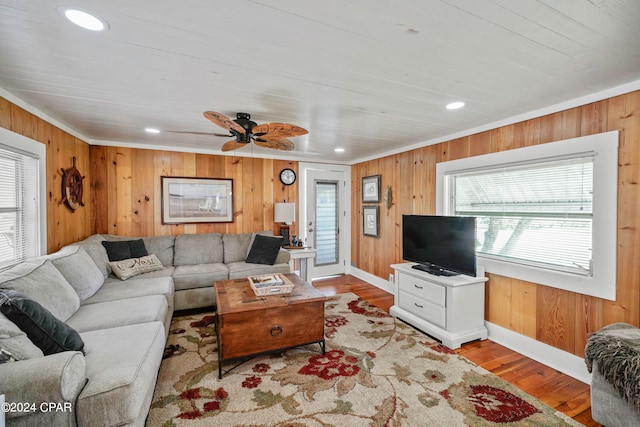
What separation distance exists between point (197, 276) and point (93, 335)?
5.45 ft

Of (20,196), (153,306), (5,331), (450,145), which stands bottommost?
(153,306)

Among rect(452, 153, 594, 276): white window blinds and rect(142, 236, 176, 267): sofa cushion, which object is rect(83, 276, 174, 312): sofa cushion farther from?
rect(452, 153, 594, 276): white window blinds

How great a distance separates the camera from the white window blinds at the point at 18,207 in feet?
7.17

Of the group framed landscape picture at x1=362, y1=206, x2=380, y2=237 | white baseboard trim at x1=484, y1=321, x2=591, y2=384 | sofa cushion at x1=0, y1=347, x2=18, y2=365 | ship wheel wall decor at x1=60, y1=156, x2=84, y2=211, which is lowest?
white baseboard trim at x1=484, y1=321, x2=591, y2=384

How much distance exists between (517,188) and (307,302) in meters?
2.31

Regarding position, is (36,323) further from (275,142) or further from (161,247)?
(161,247)

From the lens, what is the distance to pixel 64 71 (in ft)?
5.87

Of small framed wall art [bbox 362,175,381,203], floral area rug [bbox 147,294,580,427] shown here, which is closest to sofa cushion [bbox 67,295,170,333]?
floral area rug [bbox 147,294,580,427]

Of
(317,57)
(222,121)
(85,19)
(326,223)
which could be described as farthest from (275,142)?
(326,223)

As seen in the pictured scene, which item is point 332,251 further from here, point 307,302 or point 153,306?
point 153,306

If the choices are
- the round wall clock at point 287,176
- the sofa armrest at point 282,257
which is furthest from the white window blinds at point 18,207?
the round wall clock at point 287,176

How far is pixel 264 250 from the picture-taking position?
13.1 feet

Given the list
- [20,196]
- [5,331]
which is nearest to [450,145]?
[5,331]

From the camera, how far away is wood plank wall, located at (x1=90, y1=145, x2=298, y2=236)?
384cm
